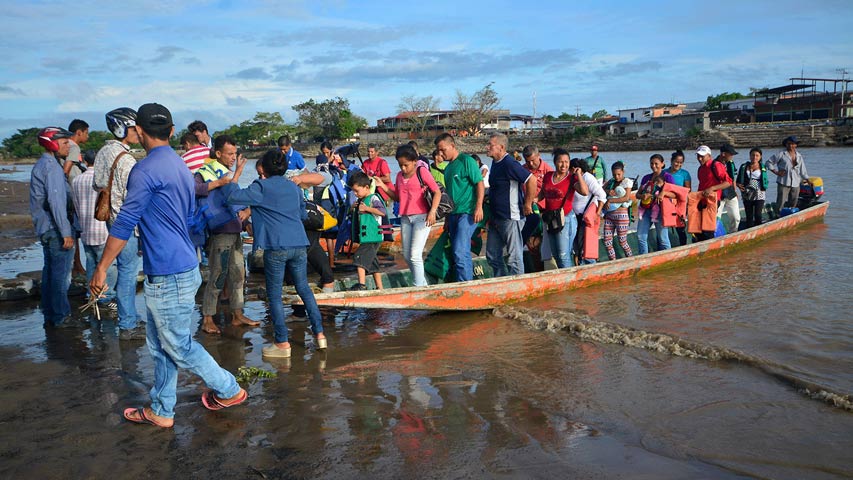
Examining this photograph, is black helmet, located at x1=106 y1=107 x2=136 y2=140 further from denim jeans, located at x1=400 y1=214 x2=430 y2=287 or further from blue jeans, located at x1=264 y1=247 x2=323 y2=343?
denim jeans, located at x1=400 y1=214 x2=430 y2=287


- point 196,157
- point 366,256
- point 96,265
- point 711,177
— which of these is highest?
point 196,157

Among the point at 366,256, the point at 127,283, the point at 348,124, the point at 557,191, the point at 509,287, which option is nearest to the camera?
the point at 127,283

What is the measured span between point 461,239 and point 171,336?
12.7 ft

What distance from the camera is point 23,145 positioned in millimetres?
71938

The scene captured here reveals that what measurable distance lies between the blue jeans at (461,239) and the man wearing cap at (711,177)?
4.38m

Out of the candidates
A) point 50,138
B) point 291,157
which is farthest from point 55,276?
point 291,157

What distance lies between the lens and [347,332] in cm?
647

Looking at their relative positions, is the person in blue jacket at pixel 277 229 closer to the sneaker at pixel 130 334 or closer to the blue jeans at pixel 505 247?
the sneaker at pixel 130 334

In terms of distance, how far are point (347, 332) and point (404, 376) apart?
152cm

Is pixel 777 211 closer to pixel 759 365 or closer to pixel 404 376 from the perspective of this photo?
pixel 759 365

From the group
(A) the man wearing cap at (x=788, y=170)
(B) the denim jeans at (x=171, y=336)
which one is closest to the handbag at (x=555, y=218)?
(B) the denim jeans at (x=171, y=336)

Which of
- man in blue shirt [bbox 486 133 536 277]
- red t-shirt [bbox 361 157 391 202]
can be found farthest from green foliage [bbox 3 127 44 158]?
man in blue shirt [bbox 486 133 536 277]

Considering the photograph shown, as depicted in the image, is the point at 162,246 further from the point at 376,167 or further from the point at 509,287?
the point at 376,167

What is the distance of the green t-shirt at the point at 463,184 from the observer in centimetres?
695
